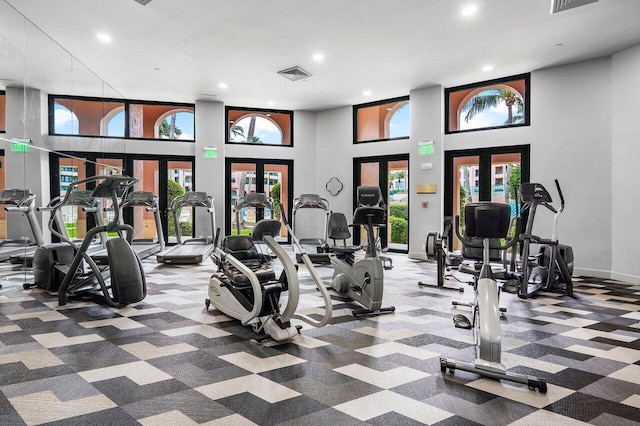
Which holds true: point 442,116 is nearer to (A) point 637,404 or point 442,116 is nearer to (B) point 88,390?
(A) point 637,404

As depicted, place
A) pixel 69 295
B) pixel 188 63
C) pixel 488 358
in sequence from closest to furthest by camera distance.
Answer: pixel 488 358 → pixel 69 295 → pixel 188 63

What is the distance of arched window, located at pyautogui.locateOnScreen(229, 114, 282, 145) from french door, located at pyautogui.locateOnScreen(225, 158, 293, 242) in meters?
0.54

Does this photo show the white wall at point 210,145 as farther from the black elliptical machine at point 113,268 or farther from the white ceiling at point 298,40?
the black elliptical machine at point 113,268

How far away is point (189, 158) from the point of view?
32.9 feet

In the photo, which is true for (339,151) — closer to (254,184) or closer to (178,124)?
(254,184)

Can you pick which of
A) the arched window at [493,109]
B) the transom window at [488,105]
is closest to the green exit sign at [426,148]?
the transom window at [488,105]

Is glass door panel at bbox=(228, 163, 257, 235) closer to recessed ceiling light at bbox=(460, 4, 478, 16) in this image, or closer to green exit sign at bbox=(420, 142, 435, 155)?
green exit sign at bbox=(420, 142, 435, 155)

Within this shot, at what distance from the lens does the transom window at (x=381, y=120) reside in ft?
31.2

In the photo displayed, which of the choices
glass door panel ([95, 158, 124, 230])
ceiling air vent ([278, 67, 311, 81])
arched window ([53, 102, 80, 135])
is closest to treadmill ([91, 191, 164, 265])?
glass door panel ([95, 158, 124, 230])

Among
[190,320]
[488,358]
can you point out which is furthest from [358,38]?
[488,358]

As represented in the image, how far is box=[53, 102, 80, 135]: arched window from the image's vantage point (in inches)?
252

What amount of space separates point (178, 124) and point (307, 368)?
8653mm

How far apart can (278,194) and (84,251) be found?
6.42 m

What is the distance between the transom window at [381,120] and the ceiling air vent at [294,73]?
2.47m
